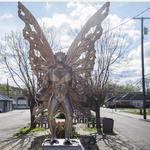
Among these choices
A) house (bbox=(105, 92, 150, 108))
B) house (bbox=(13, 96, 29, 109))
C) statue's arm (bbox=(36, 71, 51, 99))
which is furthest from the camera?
house (bbox=(13, 96, 29, 109))

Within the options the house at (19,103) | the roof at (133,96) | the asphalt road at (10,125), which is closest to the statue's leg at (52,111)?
the asphalt road at (10,125)

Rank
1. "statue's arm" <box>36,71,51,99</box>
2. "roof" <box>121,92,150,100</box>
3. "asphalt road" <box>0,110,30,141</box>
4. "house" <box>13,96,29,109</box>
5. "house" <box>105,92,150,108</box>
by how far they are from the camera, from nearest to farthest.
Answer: "statue's arm" <box>36,71,51,99</box>, "asphalt road" <box>0,110,30,141</box>, "house" <box>105,92,150,108</box>, "roof" <box>121,92,150,100</box>, "house" <box>13,96,29,109</box>

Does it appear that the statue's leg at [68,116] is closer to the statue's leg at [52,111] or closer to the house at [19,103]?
the statue's leg at [52,111]

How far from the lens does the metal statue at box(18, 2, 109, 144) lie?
11.5 metres

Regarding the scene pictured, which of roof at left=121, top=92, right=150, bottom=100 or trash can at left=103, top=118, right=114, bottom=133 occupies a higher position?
roof at left=121, top=92, right=150, bottom=100

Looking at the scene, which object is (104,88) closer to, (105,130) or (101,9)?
(105,130)

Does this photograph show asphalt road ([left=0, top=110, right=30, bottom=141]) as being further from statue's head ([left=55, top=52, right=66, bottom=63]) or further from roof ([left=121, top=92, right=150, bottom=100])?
roof ([left=121, top=92, right=150, bottom=100])

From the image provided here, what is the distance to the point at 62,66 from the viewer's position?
11.5 meters

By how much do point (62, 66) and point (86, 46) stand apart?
1.56 metres

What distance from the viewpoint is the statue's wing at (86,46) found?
12.4 meters

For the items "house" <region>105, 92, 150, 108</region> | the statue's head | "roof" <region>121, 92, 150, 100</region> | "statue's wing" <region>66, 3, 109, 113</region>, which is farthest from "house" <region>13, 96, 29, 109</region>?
the statue's head

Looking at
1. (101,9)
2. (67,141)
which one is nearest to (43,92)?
(67,141)

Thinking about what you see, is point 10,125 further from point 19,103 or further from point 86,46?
point 19,103

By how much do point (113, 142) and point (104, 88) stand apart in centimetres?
944
